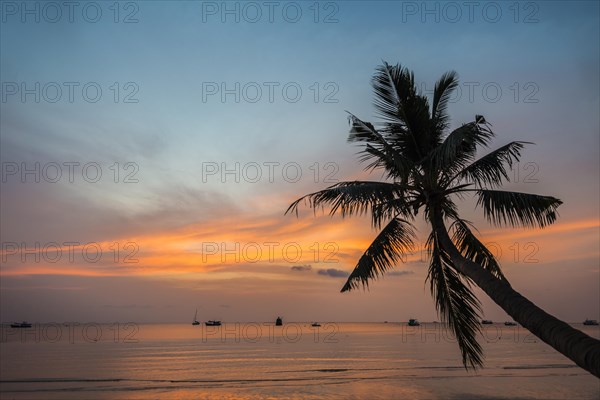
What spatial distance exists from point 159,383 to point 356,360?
2283 centimetres

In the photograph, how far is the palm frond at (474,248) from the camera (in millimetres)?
13191

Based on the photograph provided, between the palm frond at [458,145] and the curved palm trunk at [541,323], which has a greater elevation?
the palm frond at [458,145]

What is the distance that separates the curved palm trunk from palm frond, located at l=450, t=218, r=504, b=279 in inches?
95.6

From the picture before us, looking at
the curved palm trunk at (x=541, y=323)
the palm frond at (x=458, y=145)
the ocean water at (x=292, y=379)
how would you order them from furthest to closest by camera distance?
the ocean water at (x=292, y=379) → the palm frond at (x=458, y=145) → the curved palm trunk at (x=541, y=323)

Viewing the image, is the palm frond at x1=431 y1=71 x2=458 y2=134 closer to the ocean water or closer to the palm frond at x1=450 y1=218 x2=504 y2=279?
the palm frond at x1=450 y1=218 x2=504 y2=279

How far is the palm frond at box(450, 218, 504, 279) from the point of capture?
13191mm

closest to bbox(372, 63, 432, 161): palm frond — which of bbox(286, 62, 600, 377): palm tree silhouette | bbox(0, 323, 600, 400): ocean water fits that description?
bbox(286, 62, 600, 377): palm tree silhouette

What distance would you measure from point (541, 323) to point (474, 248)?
600 centimetres

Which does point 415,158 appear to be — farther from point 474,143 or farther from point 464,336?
point 464,336

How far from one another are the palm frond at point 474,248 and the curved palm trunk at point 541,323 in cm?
243

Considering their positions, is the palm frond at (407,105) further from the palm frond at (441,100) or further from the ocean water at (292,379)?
the ocean water at (292,379)

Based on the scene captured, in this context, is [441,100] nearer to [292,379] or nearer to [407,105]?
[407,105]

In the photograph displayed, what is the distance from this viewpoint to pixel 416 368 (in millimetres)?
42250

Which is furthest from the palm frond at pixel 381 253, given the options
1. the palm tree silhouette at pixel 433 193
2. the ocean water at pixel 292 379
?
the ocean water at pixel 292 379
